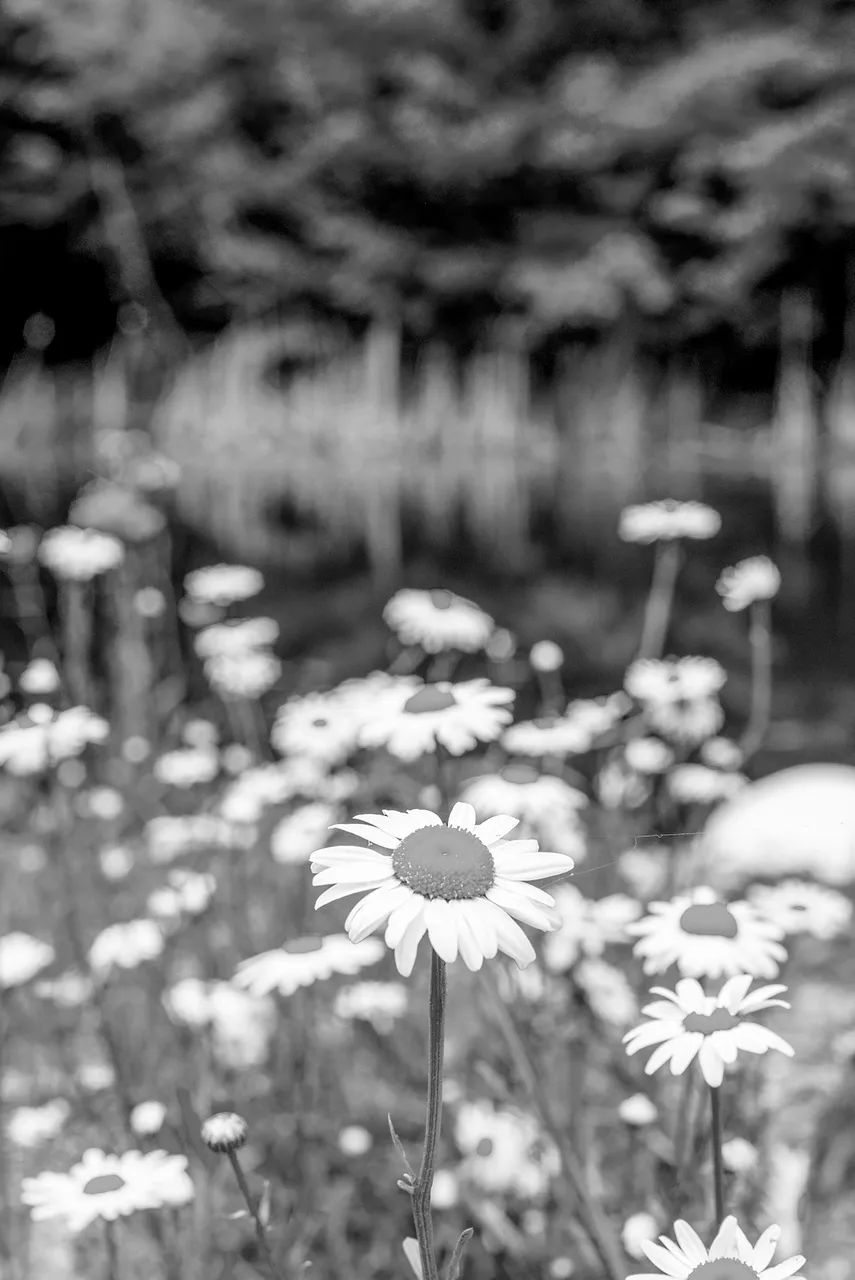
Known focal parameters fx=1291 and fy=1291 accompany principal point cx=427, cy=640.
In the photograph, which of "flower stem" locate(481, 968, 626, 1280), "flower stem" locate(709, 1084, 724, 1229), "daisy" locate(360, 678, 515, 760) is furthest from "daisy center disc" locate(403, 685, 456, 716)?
"flower stem" locate(709, 1084, 724, 1229)

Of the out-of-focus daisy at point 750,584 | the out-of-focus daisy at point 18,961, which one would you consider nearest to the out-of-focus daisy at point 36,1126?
the out-of-focus daisy at point 18,961

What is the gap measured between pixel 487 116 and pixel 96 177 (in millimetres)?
6482

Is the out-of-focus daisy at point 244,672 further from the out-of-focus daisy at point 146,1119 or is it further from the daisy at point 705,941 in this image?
the daisy at point 705,941

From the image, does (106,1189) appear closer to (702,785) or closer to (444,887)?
(444,887)

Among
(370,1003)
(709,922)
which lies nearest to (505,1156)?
(370,1003)

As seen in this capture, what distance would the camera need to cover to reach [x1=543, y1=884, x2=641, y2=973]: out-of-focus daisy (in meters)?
1.12

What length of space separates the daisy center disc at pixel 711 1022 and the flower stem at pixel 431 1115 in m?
0.15

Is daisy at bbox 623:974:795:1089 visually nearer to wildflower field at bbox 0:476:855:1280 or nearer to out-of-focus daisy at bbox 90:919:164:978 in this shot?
wildflower field at bbox 0:476:855:1280

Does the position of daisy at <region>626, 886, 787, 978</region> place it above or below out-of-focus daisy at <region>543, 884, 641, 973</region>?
above

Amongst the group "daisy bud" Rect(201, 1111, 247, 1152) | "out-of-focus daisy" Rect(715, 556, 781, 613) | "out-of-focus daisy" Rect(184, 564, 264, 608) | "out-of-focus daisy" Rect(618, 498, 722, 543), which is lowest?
"daisy bud" Rect(201, 1111, 247, 1152)

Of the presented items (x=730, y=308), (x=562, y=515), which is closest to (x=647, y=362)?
(x=730, y=308)

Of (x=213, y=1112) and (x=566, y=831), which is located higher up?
(x=566, y=831)

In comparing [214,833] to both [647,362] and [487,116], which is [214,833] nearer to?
[647,362]

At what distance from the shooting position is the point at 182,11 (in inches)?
827
